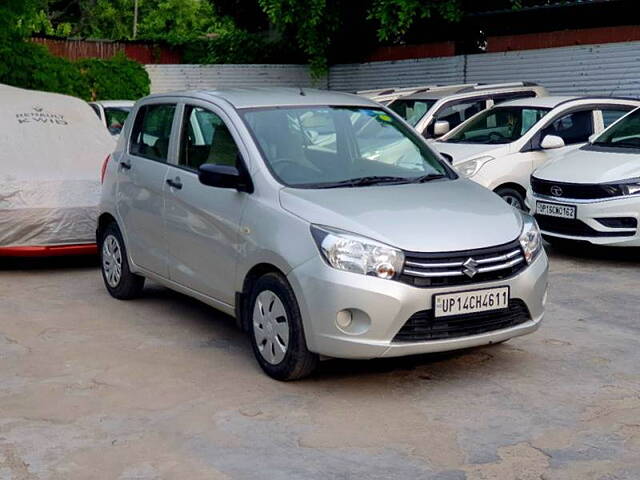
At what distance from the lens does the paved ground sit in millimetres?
4758

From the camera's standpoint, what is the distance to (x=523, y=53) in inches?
792

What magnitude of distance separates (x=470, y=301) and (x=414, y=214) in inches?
23.0

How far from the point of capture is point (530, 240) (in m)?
6.21

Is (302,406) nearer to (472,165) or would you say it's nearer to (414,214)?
(414,214)

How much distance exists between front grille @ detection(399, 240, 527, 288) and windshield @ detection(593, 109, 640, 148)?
15.8 ft

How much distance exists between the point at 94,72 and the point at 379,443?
20226 millimetres

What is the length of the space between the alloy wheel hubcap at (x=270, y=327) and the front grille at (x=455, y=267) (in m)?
0.75

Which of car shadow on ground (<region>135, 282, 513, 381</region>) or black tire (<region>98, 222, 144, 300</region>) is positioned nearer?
car shadow on ground (<region>135, 282, 513, 381</region>)

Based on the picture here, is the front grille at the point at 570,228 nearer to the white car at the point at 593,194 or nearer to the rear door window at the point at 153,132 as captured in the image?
the white car at the point at 593,194

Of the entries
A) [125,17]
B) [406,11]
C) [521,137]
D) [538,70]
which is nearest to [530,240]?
[521,137]

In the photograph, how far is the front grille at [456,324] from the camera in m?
5.69

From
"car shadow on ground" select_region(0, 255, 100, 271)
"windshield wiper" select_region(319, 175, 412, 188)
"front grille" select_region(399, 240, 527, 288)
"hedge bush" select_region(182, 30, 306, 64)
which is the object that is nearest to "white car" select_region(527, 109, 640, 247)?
"windshield wiper" select_region(319, 175, 412, 188)

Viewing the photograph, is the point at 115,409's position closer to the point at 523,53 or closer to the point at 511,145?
the point at 511,145

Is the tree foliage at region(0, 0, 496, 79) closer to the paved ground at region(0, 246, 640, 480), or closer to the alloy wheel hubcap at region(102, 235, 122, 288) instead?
the alloy wheel hubcap at region(102, 235, 122, 288)
